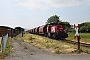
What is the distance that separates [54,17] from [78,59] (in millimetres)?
143548

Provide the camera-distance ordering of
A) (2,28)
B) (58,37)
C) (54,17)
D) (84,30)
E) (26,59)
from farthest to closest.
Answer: (54,17), (84,30), (2,28), (58,37), (26,59)

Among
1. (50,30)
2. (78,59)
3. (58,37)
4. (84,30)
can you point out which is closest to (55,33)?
(58,37)

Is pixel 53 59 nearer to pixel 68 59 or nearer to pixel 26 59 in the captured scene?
pixel 68 59

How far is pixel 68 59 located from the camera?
355 inches

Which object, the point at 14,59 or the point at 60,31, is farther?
the point at 60,31

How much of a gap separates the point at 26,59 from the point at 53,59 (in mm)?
1307

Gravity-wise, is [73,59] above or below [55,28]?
below

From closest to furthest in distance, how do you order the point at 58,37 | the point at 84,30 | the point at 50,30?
the point at 58,37 → the point at 50,30 → the point at 84,30

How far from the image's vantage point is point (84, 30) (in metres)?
108

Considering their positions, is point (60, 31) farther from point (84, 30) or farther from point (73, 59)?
point (84, 30)

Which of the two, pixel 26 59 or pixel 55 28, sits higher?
pixel 55 28

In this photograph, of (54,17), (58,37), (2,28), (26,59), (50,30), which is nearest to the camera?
(26,59)

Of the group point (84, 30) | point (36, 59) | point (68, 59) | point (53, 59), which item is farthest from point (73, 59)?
point (84, 30)

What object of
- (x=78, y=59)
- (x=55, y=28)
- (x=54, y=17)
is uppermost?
(x=54, y=17)
